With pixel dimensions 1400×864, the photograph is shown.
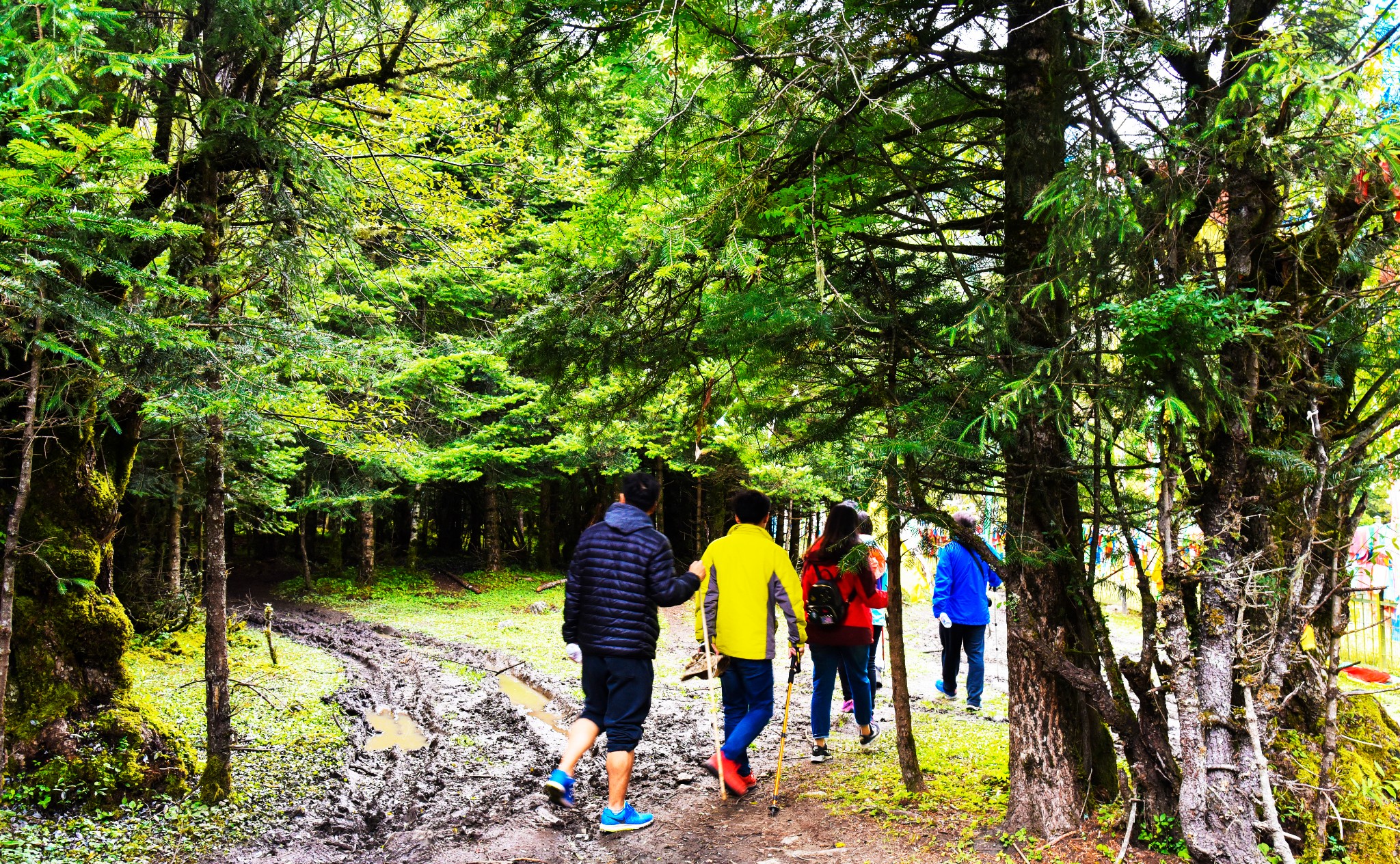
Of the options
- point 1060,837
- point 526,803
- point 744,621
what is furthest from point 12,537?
point 1060,837

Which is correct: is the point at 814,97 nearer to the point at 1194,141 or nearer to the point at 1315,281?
the point at 1194,141

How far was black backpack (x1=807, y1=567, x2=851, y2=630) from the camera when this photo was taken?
6207mm

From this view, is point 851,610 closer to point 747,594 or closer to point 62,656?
point 747,594

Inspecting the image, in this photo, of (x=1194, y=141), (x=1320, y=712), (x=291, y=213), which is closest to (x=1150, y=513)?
(x=1320, y=712)

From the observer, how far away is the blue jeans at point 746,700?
5512mm

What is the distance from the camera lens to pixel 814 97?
13.8ft

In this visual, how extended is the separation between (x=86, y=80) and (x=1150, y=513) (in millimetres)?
7518

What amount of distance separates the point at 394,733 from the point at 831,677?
15.4 feet

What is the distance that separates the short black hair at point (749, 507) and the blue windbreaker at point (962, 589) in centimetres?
304

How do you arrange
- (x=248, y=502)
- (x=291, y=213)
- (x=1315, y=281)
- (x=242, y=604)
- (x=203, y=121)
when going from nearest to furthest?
(x=1315, y=281)
(x=203, y=121)
(x=291, y=213)
(x=248, y=502)
(x=242, y=604)

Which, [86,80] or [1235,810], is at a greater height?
[86,80]

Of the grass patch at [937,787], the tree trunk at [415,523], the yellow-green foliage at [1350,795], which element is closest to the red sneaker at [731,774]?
the grass patch at [937,787]

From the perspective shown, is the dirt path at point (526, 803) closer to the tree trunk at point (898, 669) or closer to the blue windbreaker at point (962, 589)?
the tree trunk at point (898, 669)

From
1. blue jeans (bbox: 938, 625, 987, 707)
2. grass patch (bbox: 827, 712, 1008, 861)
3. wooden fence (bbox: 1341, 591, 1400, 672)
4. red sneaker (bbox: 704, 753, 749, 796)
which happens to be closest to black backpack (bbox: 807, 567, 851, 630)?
grass patch (bbox: 827, 712, 1008, 861)
